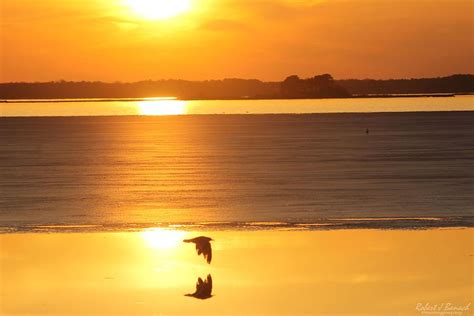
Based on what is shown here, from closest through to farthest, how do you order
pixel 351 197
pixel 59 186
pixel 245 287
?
pixel 245 287 < pixel 351 197 < pixel 59 186

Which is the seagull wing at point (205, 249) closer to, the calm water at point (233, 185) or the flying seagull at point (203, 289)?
the flying seagull at point (203, 289)

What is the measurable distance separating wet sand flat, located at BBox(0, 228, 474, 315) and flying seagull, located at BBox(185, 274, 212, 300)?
0.08 m

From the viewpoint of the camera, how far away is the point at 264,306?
1259 cm

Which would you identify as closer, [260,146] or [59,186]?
[59,186]

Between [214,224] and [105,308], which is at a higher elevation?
[214,224]

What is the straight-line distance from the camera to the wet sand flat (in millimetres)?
12641

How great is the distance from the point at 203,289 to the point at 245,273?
64.2 inches

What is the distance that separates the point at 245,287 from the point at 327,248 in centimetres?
337

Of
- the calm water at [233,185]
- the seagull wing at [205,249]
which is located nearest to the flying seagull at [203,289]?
the seagull wing at [205,249]

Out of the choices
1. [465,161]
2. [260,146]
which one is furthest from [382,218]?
[260,146]

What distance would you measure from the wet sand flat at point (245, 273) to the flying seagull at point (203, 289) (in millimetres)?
76

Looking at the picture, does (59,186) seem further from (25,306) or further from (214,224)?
(25,306)

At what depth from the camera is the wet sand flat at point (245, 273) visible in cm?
1264

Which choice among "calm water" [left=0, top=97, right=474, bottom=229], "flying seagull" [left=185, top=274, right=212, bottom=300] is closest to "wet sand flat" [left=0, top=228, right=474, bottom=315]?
"flying seagull" [left=185, top=274, right=212, bottom=300]
